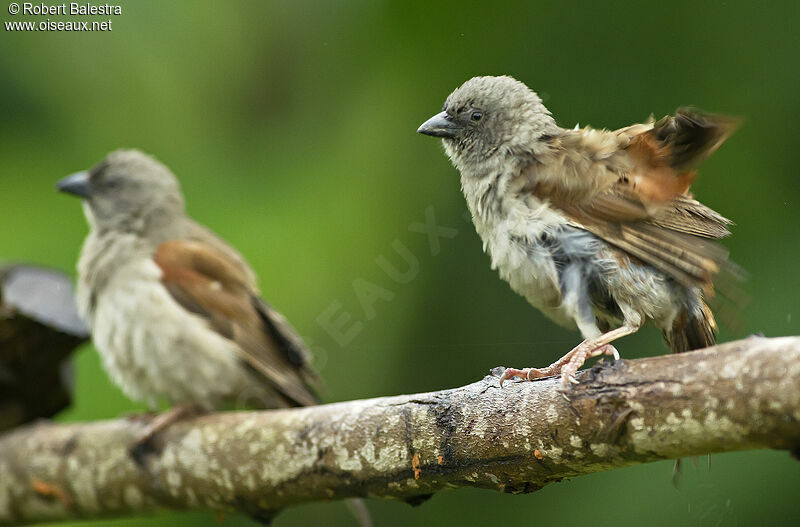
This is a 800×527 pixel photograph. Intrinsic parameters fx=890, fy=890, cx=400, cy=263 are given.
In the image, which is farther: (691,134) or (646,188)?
(646,188)

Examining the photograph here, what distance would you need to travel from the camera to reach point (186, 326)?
142 inches

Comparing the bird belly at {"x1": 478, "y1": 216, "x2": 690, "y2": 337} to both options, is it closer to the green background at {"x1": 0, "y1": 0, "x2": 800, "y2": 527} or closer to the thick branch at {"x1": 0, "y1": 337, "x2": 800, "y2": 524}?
the green background at {"x1": 0, "y1": 0, "x2": 800, "y2": 527}

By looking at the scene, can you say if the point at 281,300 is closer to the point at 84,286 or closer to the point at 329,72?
the point at 84,286

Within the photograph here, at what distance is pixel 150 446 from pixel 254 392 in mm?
526

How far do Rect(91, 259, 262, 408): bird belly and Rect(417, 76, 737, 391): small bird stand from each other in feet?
4.83

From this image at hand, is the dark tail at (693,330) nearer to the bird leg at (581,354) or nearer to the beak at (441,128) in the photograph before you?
the bird leg at (581,354)

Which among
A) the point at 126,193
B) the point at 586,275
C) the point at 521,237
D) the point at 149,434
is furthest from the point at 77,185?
the point at 586,275

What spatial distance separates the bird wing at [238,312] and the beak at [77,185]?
0.47 m

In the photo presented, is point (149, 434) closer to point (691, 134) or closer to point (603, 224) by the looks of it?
point (603, 224)

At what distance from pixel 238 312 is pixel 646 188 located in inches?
76.2

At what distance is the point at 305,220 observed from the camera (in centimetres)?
417

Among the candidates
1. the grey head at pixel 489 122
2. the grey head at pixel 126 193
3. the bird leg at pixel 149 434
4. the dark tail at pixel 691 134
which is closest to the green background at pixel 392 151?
the grey head at pixel 489 122

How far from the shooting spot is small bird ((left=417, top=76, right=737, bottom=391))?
2.24 meters

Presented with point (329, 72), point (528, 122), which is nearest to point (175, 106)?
point (329, 72)
